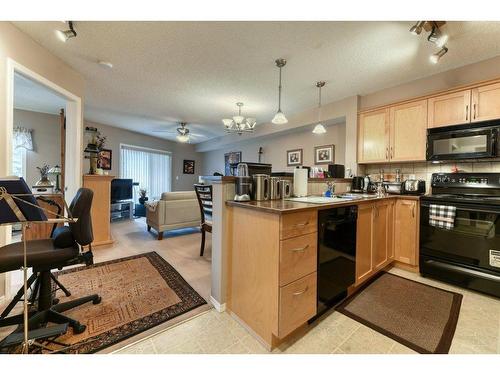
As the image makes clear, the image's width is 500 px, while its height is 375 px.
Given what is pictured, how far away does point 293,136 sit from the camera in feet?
16.1

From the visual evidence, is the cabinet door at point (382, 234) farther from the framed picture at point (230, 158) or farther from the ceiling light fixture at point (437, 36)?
the framed picture at point (230, 158)

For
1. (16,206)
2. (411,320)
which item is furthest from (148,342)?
(411,320)

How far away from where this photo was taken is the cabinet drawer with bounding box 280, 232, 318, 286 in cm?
127

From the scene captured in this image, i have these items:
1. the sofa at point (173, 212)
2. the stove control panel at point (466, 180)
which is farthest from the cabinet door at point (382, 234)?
the sofa at point (173, 212)

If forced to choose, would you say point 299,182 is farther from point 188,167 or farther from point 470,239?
point 188,167

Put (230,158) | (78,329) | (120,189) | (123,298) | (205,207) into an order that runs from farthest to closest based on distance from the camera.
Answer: (230,158), (120,189), (205,207), (123,298), (78,329)

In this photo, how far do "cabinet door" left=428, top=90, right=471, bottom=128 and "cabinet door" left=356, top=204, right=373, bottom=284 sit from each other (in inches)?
60.9

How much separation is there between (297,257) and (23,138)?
5.88 metres

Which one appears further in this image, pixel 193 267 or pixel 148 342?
pixel 193 267

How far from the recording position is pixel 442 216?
218 cm

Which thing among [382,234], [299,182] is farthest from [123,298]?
[382,234]
